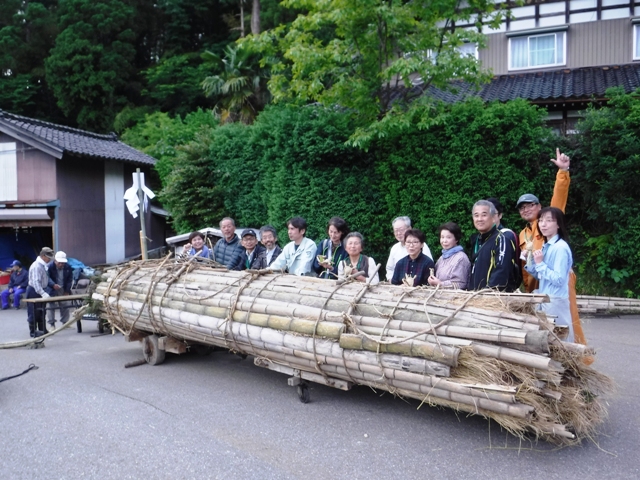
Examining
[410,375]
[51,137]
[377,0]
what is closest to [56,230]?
[51,137]

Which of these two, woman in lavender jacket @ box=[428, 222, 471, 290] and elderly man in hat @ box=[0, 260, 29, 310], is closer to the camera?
woman in lavender jacket @ box=[428, 222, 471, 290]

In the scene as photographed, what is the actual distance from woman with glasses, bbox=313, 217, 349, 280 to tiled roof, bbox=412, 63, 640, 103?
9.28 m

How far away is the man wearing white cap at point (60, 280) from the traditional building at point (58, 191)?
6723mm

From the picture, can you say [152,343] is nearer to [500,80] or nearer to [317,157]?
[317,157]

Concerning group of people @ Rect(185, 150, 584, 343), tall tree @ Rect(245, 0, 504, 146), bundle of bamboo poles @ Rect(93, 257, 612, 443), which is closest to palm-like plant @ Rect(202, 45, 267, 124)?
tall tree @ Rect(245, 0, 504, 146)

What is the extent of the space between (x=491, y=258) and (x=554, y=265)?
540mm

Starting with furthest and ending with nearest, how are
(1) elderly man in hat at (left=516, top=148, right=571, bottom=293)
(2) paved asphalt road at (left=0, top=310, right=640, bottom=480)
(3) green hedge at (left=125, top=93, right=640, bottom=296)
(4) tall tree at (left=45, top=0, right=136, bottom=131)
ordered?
(4) tall tree at (left=45, top=0, right=136, bottom=131) → (3) green hedge at (left=125, top=93, right=640, bottom=296) → (1) elderly man in hat at (left=516, top=148, right=571, bottom=293) → (2) paved asphalt road at (left=0, top=310, right=640, bottom=480)

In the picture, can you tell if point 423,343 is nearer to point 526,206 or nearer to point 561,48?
point 526,206

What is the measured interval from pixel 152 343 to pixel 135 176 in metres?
3.82

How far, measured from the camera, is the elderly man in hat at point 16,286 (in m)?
13.9

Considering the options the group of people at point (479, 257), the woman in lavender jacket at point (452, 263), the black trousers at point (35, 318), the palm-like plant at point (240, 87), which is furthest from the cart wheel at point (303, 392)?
the palm-like plant at point (240, 87)

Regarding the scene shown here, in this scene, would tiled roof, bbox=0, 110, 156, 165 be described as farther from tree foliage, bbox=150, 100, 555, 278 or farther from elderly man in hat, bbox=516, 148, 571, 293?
elderly man in hat, bbox=516, 148, 571, 293

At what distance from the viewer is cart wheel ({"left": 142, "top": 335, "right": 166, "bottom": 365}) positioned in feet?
22.3

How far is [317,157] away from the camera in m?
12.1
